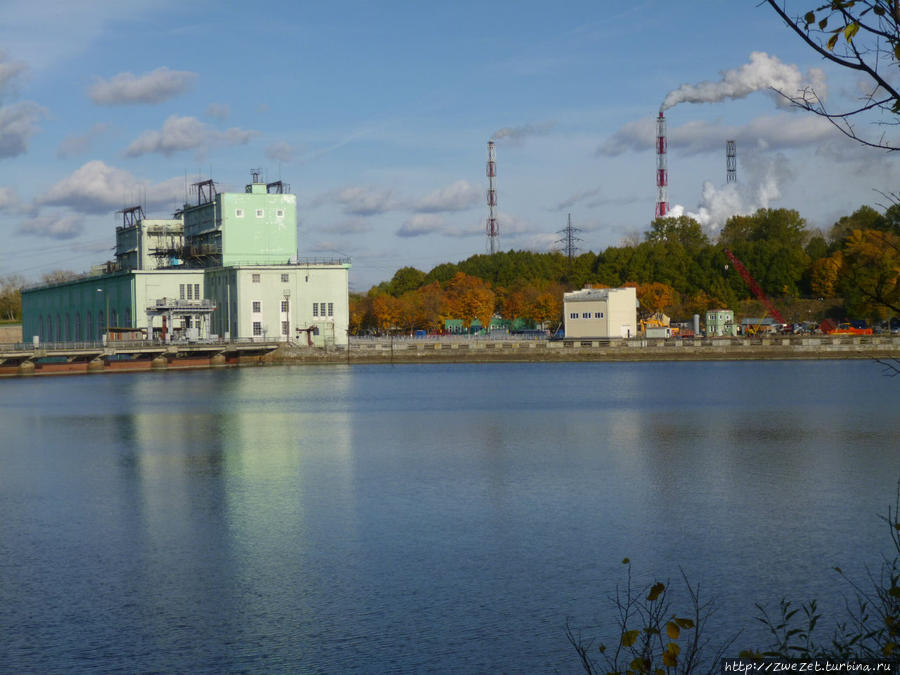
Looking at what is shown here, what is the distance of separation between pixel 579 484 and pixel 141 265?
73.8m

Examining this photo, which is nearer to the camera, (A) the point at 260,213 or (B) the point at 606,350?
(A) the point at 260,213

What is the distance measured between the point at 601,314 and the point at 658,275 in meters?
27.9

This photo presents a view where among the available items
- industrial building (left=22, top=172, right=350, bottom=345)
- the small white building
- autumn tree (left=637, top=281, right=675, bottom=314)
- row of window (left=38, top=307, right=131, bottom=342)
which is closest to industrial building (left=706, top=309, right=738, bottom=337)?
autumn tree (left=637, top=281, right=675, bottom=314)

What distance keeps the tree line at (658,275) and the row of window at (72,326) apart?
36185 millimetres

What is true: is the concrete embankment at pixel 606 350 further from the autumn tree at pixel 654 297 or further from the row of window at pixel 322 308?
the autumn tree at pixel 654 297

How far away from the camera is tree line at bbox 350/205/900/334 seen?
104812 mm

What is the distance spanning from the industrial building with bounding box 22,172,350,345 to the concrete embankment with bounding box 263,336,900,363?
4.19 meters

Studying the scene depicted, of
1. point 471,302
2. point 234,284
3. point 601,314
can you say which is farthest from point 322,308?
point 471,302

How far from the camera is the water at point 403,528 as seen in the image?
12.3 m

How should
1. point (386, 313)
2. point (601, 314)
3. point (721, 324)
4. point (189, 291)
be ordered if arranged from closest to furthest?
point (189, 291) → point (601, 314) → point (721, 324) → point (386, 313)

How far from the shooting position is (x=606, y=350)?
83.0 m

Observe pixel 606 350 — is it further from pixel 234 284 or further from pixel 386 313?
pixel 386 313

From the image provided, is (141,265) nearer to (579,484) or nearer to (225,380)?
(225,380)

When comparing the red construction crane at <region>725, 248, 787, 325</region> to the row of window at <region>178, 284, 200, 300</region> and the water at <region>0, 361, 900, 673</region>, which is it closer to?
the row of window at <region>178, 284, 200, 300</region>
